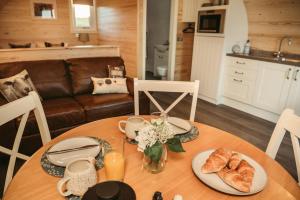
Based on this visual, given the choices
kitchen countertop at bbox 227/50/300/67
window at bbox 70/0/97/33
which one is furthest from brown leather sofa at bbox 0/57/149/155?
window at bbox 70/0/97/33

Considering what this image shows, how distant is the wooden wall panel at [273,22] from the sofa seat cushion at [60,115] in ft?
10.6

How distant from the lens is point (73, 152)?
1021 millimetres

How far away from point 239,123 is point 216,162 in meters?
2.61

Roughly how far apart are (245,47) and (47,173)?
3.76 metres

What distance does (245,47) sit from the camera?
3.81m

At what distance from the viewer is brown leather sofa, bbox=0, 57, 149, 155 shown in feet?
6.98

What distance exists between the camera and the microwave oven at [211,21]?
367 centimetres

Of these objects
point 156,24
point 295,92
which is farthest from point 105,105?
point 156,24

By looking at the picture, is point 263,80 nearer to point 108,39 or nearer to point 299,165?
point 299,165

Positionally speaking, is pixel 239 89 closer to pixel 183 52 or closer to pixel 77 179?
pixel 183 52

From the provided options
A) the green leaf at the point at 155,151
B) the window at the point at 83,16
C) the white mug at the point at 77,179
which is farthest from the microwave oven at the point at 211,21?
the window at the point at 83,16

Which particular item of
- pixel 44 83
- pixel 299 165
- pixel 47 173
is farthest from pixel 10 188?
pixel 44 83

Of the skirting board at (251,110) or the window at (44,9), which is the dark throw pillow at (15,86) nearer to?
the skirting board at (251,110)

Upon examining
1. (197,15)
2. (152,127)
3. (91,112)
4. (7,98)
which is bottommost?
(91,112)
